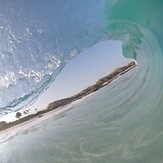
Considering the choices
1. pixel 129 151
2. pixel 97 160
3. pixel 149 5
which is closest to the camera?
pixel 129 151

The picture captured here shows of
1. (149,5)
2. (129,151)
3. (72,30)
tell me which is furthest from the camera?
(72,30)

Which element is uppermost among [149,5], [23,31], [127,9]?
[23,31]

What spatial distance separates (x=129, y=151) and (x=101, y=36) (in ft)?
15.3

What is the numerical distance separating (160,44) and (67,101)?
16.0 metres

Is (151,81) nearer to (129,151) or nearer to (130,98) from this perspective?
(130,98)

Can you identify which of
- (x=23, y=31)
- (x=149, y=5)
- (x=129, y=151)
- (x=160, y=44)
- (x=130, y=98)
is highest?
(x=23, y=31)

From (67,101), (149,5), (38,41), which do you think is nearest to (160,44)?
(149,5)

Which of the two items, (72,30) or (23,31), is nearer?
(23,31)

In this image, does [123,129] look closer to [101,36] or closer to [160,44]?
[160,44]

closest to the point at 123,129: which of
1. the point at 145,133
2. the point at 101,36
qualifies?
the point at 145,133

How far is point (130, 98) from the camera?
7.31m

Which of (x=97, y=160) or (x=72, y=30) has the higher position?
(x=72, y=30)

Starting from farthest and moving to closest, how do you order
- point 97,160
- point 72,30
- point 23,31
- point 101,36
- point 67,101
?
point 67,101
point 101,36
point 72,30
point 23,31
point 97,160

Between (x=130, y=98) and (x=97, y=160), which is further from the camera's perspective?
(x=130, y=98)
